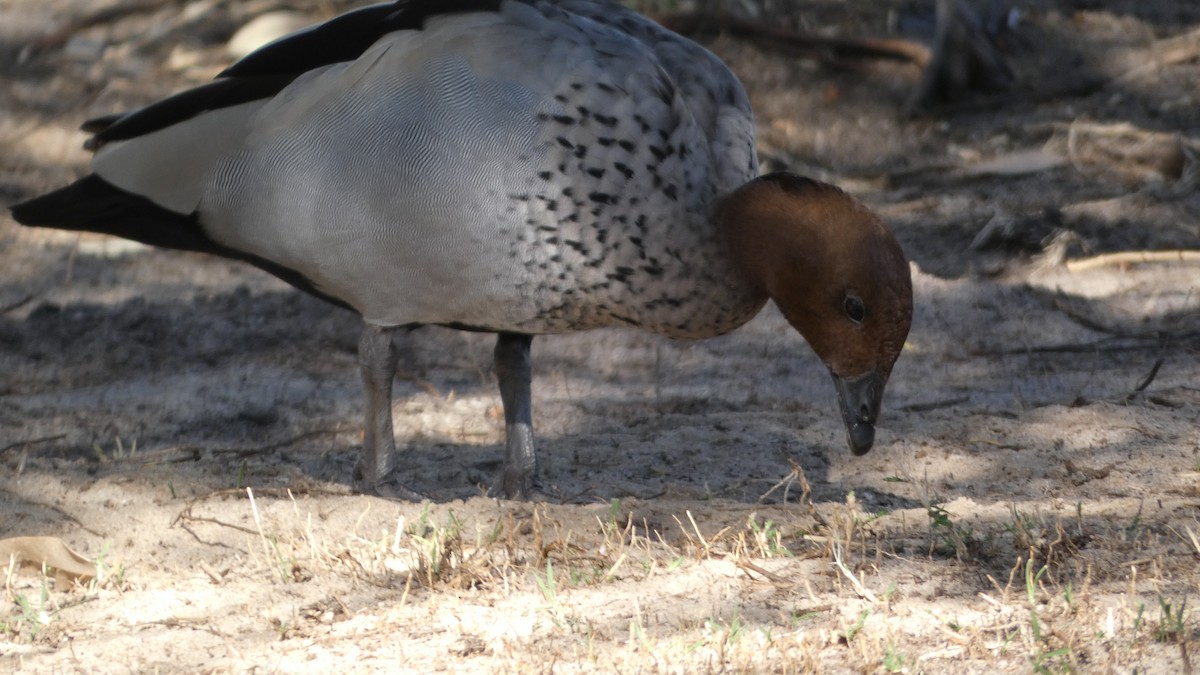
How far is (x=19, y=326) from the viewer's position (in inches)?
255

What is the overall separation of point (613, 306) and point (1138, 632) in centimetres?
177

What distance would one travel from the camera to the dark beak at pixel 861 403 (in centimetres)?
406

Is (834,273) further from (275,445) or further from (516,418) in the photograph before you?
(275,445)

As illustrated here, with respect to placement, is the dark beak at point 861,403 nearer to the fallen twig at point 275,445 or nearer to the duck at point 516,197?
the duck at point 516,197

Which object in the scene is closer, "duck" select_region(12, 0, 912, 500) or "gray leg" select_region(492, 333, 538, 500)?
"duck" select_region(12, 0, 912, 500)

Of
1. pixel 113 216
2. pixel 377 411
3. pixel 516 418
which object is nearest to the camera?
pixel 377 411

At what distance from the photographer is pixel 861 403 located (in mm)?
4066

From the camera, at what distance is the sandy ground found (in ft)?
10.3

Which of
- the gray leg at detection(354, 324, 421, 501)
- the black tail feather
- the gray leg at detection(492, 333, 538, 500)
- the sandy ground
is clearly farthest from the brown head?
the black tail feather

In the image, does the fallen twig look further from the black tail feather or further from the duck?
the black tail feather

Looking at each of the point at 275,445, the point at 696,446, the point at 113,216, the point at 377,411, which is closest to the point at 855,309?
the point at 696,446

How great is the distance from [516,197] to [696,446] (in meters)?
1.43

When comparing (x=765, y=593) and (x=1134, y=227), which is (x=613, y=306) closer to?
(x=765, y=593)

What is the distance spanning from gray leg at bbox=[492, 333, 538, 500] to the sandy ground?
0.14 m
